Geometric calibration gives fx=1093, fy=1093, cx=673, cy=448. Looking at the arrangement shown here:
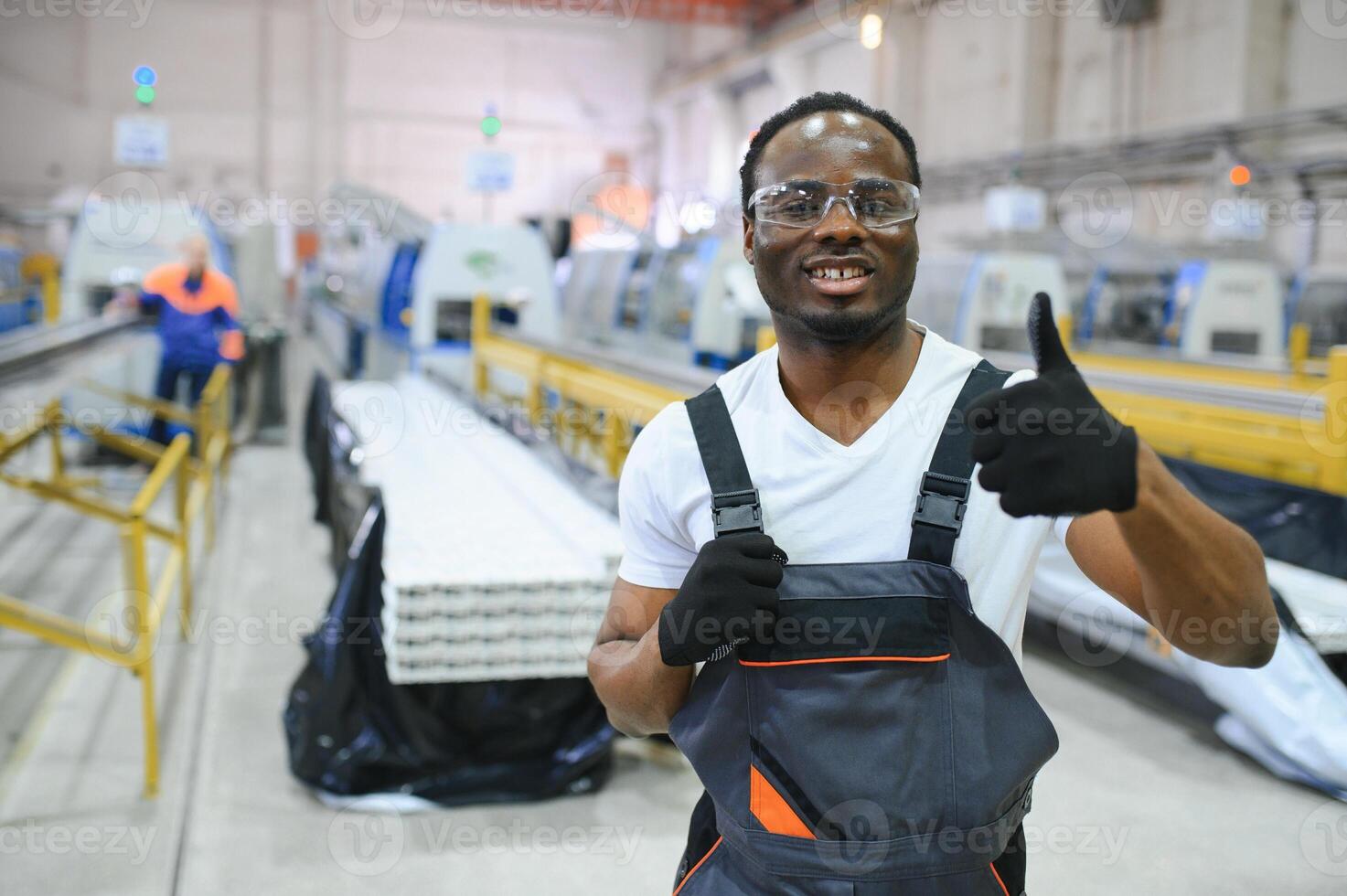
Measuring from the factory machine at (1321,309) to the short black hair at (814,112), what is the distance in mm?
8120

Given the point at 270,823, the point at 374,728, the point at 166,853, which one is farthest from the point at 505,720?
the point at 166,853

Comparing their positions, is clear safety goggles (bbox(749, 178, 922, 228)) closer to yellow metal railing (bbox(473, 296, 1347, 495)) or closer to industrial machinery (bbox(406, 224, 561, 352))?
yellow metal railing (bbox(473, 296, 1347, 495))

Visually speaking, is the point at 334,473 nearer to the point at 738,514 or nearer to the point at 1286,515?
the point at 1286,515

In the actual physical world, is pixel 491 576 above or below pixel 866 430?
below

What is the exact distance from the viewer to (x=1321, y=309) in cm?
820

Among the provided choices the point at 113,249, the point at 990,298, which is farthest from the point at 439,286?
the point at 990,298

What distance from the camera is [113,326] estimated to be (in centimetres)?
694

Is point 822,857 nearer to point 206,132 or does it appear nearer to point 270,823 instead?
point 270,823

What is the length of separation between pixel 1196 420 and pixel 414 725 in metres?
2.96

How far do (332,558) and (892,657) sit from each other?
4.46 m

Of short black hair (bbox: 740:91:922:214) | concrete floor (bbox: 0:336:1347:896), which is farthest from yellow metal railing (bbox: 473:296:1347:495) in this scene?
short black hair (bbox: 740:91:922:214)

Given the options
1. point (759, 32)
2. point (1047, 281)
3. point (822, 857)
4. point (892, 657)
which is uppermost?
point (759, 32)

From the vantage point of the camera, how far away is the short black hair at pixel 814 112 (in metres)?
1.18

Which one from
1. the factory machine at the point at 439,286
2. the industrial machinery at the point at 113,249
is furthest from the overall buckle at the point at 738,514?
the industrial machinery at the point at 113,249
